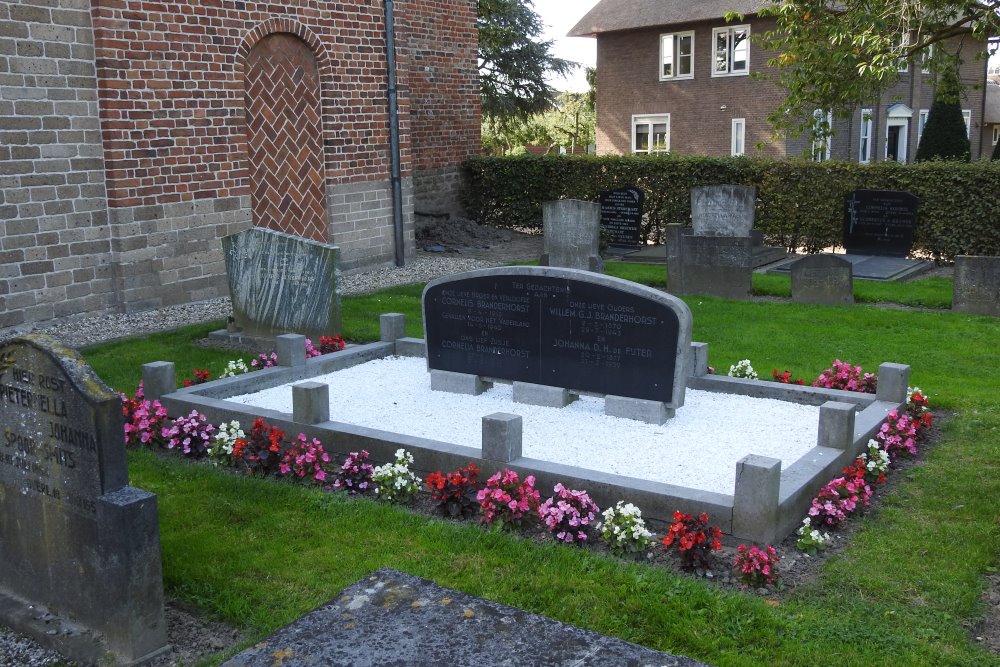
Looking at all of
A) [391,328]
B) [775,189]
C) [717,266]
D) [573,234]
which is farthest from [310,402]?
[775,189]

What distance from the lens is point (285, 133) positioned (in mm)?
15945

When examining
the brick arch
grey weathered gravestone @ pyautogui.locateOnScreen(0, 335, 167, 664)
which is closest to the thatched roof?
the brick arch

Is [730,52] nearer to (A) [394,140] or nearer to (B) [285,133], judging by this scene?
(A) [394,140]

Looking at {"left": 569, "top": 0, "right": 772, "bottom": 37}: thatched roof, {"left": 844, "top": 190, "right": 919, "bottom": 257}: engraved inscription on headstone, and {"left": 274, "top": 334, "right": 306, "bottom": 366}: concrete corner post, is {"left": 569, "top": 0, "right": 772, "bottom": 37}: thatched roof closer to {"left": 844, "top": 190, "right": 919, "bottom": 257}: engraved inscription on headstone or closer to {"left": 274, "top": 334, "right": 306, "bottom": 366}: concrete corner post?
{"left": 844, "top": 190, "right": 919, "bottom": 257}: engraved inscription on headstone

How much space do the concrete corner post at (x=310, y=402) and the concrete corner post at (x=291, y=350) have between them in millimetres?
2217

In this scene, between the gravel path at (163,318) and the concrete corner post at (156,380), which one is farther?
the gravel path at (163,318)

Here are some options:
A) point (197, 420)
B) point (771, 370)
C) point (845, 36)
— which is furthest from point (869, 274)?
point (197, 420)

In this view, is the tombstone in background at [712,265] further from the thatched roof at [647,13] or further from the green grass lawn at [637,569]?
the thatched roof at [647,13]

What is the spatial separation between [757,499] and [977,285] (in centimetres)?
888

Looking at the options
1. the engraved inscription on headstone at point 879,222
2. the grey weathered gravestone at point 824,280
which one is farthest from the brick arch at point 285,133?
the engraved inscription on headstone at point 879,222

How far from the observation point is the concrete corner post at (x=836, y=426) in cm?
713

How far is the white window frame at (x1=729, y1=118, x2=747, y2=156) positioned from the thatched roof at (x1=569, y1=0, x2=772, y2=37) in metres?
3.62

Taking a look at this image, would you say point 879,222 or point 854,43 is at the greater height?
point 854,43

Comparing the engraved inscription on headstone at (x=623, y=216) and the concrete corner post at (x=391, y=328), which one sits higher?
the engraved inscription on headstone at (x=623, y=216)
